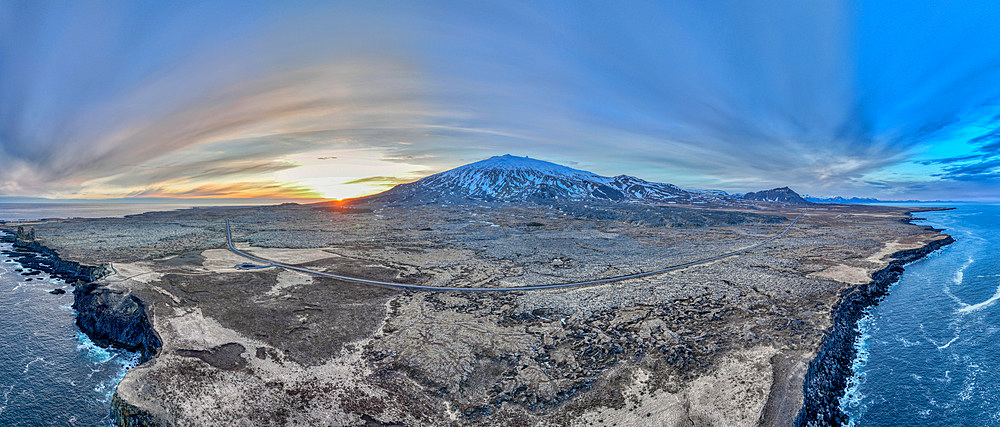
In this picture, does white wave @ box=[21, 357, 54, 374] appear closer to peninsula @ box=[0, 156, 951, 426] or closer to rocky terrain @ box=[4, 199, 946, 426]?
peninsula @ box=[0, 156, 951, 426]

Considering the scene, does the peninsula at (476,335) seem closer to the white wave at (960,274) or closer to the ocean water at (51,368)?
the ocean water at (51,368)

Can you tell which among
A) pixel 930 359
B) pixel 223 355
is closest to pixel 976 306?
pixel 930 359

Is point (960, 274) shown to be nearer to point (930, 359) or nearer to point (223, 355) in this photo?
point (930, 359)

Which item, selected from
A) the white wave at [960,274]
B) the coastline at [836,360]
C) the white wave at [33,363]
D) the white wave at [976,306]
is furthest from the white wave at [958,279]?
the white wave at [33,363]

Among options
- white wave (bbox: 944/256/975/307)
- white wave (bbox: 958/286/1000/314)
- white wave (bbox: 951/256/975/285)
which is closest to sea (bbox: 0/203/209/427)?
white wave (bbox: 958/286/1000/314)

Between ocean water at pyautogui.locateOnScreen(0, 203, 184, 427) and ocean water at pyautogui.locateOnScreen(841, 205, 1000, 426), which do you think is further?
ocean water at pyautogui.locateOnScreen(841, 205, 1000, 426)

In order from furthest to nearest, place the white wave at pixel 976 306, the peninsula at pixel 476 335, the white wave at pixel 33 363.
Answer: the white wave at pixel 976 306
the white wave at pixel 33 363
the peninsula at pixel 476 335
